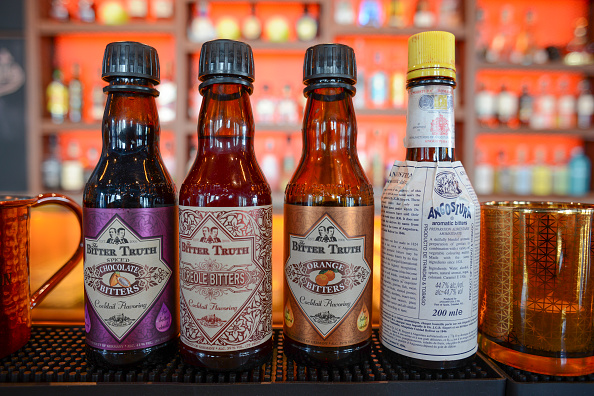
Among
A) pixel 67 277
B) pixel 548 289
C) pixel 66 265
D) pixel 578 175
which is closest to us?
pixel 548 289

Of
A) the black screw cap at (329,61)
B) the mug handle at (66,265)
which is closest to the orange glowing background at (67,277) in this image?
the mug handle at (66,265)

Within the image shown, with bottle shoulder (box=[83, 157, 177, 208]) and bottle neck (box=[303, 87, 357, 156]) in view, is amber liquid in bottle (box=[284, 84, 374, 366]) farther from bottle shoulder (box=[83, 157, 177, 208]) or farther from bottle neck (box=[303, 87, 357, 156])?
bottle shoulder (box=[83, 157, 177, 208])

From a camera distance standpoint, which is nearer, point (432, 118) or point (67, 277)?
point (432, 118)

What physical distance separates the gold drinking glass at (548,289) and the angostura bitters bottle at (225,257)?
0.82 feet

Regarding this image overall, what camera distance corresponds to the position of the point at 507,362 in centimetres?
40

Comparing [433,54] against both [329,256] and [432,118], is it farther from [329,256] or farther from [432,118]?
[329,256]

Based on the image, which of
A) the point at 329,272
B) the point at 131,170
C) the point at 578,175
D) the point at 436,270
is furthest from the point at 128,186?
the point at 578,175

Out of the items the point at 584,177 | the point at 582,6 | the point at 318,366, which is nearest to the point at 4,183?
the point at 318,366

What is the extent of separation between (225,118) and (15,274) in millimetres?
286

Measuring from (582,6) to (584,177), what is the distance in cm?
96

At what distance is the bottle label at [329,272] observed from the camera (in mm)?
418

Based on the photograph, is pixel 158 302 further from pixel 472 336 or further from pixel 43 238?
pixel 43 238

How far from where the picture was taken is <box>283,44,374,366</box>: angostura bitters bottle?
1.37ft

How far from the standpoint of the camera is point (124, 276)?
411 millimetres
